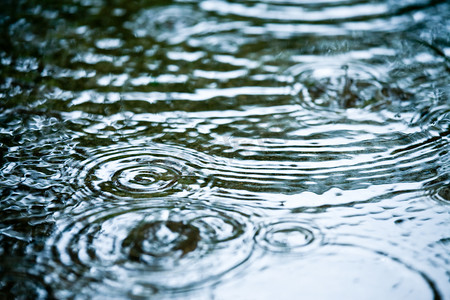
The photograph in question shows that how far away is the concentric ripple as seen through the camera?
1.35 m


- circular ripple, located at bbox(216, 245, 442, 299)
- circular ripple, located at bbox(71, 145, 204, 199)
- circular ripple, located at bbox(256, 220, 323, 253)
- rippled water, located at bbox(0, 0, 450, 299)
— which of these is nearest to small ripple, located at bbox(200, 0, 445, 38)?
rippled water, located at bbox(0, 0, 450, 299)

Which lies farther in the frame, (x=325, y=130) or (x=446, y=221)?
(x=325, y=130)

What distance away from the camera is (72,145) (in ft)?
6.38

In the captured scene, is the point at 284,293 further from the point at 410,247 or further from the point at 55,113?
the point at 55,113

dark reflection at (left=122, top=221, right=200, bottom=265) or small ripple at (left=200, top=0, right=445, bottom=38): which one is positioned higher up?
small ripple at (left=200, top=0, right=445, bottom=38)

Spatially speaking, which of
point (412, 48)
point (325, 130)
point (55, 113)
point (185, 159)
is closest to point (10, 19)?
point (55, 113)

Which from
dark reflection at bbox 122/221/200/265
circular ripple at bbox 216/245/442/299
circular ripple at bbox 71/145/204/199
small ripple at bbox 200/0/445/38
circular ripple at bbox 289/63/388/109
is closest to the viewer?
circular ripple at bbox 216/245/442/299

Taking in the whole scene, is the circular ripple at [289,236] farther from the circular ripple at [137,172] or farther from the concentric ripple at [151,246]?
the circular ripple at [137,172]

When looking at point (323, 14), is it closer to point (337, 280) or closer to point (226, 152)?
point (226, 152)

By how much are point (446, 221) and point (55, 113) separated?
1.57m

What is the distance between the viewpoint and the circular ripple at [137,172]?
5.56 ft

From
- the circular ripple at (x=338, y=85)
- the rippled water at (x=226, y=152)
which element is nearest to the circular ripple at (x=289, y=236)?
the rippled water at (x=226, y=152)

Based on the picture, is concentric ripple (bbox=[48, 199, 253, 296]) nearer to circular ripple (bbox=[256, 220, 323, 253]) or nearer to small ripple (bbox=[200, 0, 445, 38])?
circular ripple (bbox=[256, 220, 323, 253])

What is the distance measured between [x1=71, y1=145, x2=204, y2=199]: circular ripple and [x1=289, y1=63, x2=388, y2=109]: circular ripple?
709mm
